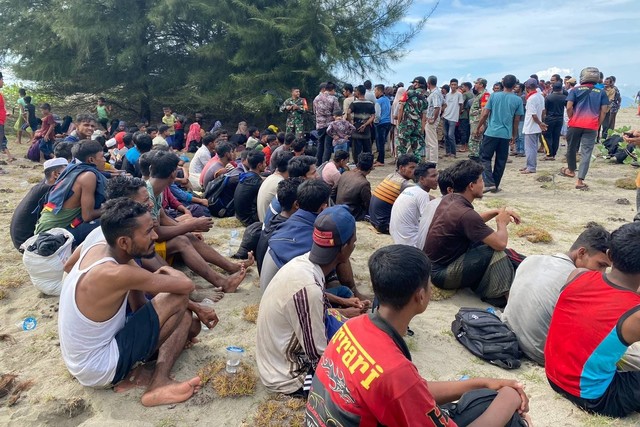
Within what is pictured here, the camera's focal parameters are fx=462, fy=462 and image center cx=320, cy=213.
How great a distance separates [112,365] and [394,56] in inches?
586

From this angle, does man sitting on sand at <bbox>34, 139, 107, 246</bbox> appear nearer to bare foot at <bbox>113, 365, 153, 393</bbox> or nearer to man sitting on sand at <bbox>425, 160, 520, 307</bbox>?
bare foot at <bbox>113, 365, 153, 393</bbox>

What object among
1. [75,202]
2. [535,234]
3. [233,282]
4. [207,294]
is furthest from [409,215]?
[75,202]

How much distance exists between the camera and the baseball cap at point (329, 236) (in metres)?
3.04

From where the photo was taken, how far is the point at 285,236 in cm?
399

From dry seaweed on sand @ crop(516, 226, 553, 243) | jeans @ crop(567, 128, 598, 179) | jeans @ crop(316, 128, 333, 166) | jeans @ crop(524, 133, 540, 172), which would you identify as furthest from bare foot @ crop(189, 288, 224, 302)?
jeans @ crop(524, 133, 540, 172)

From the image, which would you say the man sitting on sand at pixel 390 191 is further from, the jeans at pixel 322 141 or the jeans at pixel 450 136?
the jeans at pixel 450 136

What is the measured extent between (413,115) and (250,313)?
286 inches

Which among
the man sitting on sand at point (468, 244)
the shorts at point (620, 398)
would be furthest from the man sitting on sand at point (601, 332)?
the man sitting on sand at point (468, 244)

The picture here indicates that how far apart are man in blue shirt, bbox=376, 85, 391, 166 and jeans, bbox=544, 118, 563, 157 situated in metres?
4.23

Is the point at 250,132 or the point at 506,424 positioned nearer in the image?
the point at 506,424

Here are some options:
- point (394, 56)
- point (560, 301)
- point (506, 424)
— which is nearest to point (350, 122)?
point (394, 56)

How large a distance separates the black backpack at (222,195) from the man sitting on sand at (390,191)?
2.30 meters

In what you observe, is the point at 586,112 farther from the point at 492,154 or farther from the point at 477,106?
the point at 477,106

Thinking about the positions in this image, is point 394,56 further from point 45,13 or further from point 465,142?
point 45,13
